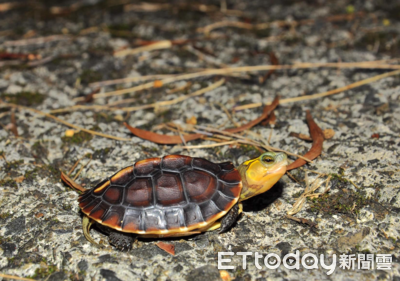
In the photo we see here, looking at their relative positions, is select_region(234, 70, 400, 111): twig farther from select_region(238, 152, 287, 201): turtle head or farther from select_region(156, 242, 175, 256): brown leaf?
select_region(156, 242, 175, 256): brown leaf

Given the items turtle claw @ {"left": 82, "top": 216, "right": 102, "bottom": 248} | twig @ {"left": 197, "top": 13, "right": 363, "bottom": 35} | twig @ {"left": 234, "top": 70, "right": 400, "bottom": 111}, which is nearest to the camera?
turtle claw @ {"left": 82, "top": 216, "right": 102, "bottom": 248}

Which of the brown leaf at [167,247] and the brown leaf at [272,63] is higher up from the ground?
the brown leaf at [272,63]

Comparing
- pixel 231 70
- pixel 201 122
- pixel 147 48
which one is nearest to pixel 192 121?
pixel 201 122

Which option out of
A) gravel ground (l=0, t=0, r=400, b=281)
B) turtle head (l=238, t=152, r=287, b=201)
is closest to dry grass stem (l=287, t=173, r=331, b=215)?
gravel ground (l=0, t=0, r=400, b=281)

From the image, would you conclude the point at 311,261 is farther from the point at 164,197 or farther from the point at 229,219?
the point at 164,197

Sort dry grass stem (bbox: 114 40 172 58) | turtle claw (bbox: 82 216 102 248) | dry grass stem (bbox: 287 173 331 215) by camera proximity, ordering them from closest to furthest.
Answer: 1. turtle claw (bbox: 82 216 102 248)
2. dry grass stem (bbox: 287 173 331 215)
3. dry grass stem (bbox: 114 40 172 58)

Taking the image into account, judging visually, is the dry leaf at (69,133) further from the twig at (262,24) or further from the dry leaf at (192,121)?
the twig at (262,24)

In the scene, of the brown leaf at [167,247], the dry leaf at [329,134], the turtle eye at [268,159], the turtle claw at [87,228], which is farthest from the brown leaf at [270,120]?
the turtle claw at [87,228]
